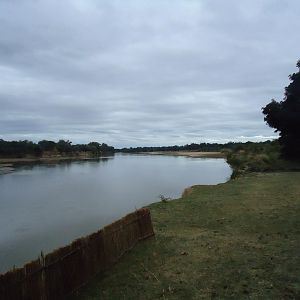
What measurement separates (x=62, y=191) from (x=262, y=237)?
25.0m

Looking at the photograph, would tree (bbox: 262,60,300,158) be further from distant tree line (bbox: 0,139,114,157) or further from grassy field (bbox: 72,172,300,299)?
distant tree line (bbox: 0,139,114,157)

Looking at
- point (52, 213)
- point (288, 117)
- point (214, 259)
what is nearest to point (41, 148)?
point (288, 117)

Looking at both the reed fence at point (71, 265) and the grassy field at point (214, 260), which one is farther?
the grassy field at point (214, 260)

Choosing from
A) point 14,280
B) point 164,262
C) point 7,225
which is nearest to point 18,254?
point 7,225

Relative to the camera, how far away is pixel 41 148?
125 metres

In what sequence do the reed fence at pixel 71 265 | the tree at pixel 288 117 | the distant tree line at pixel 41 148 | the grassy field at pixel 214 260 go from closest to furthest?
the reed fence at pixel 71 265, the grassy field at pixel 214 260, the tree at pixel 288 117, the distant tree line at pixel 41 148

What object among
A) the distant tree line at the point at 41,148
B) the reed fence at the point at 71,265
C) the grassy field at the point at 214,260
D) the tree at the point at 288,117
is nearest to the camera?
the reed fence at the point at 71,265

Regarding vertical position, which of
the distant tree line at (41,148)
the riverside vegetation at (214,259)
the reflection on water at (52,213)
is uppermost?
the distant tree line at (41,148)

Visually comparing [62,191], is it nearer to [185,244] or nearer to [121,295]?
[185,244]

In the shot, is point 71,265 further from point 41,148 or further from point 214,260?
point 41,148

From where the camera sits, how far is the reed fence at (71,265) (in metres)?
6.16

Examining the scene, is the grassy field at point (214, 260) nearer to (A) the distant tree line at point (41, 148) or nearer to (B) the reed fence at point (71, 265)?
(B) the reed fence at point (71, 265)

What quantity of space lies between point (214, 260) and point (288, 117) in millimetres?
27775

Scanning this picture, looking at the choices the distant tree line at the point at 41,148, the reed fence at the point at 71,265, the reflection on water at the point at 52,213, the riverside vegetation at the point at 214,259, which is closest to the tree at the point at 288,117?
the reflection on water at the point at 52,213
